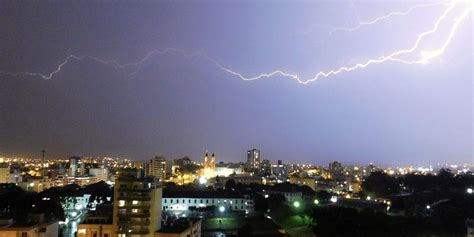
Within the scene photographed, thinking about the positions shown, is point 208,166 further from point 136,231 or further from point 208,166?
point 136,231

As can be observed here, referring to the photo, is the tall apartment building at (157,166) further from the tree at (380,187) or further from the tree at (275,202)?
the tree at (275,202)

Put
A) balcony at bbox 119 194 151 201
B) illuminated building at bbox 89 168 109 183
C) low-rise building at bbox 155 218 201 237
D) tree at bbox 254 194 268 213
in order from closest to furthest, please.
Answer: low-rise building at bbox 155 218 201 237 < balcony at bbox 119 194 151 201 < tree at bbox 254 194 268 213 < illuminated building at bbox 89 168 109 183

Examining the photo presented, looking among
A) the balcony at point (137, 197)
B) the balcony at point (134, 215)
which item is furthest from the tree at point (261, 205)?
the balcony at point (134, 215)

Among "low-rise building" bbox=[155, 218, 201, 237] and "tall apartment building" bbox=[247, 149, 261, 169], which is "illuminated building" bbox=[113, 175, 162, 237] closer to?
"low-rise building" bbox=[155, 218, 201, 237]

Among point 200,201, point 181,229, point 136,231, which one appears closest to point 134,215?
point 136,231

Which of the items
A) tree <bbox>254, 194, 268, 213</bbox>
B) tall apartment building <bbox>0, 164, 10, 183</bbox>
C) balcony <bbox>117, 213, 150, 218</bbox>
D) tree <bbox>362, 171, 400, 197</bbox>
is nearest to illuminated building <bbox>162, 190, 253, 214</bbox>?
tree <bbox>254, 194, 268, 213</bbox>

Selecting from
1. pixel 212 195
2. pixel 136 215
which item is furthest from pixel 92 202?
pixel 136 215

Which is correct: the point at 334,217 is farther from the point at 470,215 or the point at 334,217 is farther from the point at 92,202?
the point at 92,202

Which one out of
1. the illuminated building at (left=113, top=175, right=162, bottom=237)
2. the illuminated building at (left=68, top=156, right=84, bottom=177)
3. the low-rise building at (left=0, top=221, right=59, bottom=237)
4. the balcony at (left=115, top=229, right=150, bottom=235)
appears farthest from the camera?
the illuminated building at (left=68, top=156, right=84, bottom=177)

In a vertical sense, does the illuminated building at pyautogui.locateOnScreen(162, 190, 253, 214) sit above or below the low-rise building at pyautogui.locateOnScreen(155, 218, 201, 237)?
below

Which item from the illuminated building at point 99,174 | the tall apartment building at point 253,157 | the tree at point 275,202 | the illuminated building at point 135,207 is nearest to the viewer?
the illuminated building at point 135,207

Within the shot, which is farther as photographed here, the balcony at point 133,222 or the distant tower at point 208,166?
the distant tower at point 208,166
